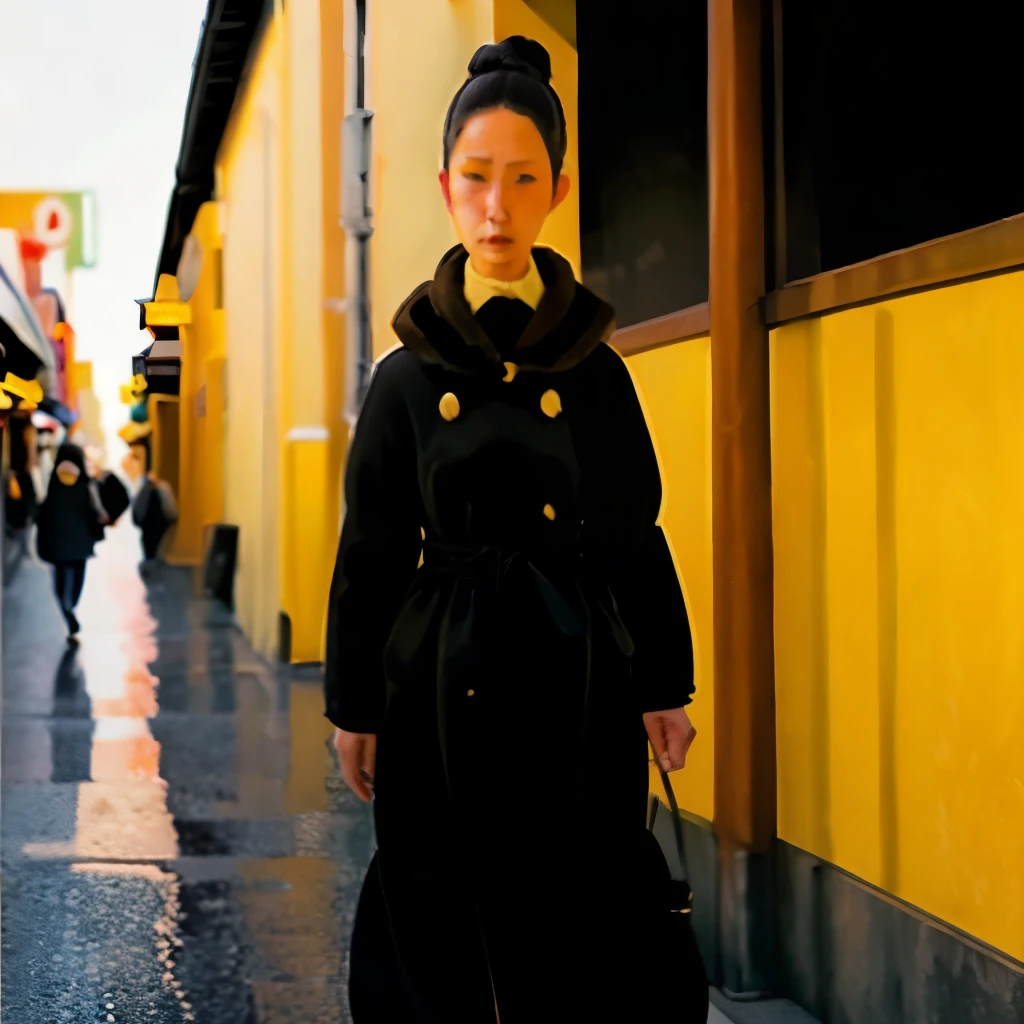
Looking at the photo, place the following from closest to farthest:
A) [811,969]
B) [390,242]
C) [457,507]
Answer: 1. [457,507]
2. [811,969]
3. [390,242]

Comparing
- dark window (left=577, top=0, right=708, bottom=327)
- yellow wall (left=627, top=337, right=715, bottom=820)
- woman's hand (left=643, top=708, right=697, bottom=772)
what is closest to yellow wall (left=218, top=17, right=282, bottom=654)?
dark window (left=577, top=0, right=708, bottom=327)

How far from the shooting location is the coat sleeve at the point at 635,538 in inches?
89.3

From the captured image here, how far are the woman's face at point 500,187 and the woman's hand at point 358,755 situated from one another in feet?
2.89

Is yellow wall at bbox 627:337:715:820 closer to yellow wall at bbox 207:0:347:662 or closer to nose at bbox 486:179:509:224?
nose at bbox 486:179:509:224

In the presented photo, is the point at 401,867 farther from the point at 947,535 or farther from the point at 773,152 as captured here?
the point at 773,152

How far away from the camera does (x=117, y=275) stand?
3.69 meters

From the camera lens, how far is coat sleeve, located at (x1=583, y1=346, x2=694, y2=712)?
227cm

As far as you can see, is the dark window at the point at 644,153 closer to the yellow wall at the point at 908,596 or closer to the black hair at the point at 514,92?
the yellow wall at the point at 908,596

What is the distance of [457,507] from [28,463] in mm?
13953

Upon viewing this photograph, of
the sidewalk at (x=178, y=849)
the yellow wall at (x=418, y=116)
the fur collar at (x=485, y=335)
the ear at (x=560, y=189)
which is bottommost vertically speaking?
the sidewalk at (x=178, y=849)

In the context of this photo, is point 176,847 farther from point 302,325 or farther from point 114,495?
point 302,325

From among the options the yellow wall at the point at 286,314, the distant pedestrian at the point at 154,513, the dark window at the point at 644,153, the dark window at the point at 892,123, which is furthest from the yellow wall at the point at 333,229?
the dark window at the point at 892,123

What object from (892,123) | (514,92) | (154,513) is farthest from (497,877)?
(154,513)

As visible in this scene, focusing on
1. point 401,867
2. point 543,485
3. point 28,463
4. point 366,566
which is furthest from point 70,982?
point 28,463
